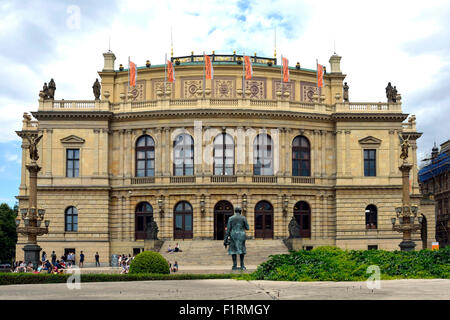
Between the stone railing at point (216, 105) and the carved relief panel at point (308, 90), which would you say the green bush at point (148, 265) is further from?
the carved relief panel at point (308, 90)

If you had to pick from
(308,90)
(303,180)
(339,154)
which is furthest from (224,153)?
(308,90)

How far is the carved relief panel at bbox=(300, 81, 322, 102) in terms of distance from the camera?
63750mm

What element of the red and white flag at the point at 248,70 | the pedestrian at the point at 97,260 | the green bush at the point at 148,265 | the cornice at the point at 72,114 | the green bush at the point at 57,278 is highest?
the red and white flag at the point at 248,70

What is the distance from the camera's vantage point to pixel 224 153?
5719cm

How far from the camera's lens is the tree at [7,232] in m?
83.4

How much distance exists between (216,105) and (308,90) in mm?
11939

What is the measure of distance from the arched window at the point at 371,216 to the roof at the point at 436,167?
110 feet

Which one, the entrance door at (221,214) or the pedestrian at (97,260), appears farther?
the entrance door at (221,214)

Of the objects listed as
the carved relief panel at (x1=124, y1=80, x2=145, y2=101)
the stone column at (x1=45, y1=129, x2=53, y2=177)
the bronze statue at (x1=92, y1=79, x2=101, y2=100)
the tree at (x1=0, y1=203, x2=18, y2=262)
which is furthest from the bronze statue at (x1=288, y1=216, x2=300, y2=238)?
the tree at (x1=0, y1=203, x2=18, y2=262)

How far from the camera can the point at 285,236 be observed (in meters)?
56.9

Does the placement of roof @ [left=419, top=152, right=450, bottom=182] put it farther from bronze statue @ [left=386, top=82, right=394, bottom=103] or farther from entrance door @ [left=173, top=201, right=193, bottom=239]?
entrance door @ [left=173, top=201, right=193, bottom=239]

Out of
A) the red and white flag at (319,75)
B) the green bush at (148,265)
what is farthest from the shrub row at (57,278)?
the red and white flag at (319,75)

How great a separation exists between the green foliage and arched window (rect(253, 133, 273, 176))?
99.4 feet

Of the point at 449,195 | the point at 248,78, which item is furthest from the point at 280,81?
the point at 449,195
